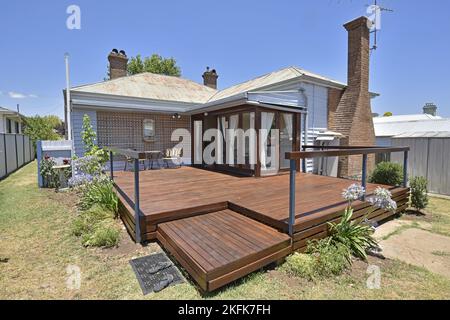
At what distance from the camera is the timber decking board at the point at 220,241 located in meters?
2.61

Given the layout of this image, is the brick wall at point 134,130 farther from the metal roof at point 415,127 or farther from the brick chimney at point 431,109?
the brick chimney at point 431,109

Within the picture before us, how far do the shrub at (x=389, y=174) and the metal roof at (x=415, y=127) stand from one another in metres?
4.30

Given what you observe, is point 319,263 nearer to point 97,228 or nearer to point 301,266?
point 301,266

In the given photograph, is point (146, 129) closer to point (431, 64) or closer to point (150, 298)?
point (150, 298)

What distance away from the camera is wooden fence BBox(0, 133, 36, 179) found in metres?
10.1

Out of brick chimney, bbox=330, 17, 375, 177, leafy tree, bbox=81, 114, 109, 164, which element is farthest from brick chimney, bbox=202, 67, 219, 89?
leafy tree, bbox=81, 114, 109, 164

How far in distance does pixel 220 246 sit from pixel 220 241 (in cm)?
16

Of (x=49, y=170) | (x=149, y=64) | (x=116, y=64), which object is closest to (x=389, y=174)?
(x=49, y=170)

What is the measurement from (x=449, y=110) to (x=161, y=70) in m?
37.6

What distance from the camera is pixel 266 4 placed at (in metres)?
6.58

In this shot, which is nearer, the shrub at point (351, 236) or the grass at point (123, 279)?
the grass at point (123, 279)

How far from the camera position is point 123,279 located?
281cm

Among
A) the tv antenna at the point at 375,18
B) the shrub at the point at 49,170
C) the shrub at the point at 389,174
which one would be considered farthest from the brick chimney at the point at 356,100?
the shrub at the point at 49,170
